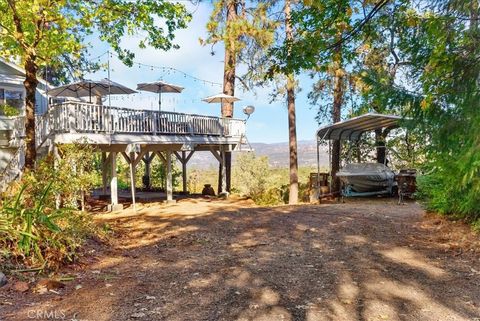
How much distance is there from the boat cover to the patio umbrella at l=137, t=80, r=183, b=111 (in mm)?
7308

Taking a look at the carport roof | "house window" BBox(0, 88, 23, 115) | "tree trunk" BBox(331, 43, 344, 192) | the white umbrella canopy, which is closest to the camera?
the carport roof

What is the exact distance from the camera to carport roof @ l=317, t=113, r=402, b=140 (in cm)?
1337

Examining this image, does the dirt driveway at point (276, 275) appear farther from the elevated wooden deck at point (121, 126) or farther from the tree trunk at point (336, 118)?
the tree trunk at point (336, 118)

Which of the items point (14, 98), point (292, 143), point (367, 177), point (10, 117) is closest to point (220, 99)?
point (292, 143)

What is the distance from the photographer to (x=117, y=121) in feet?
44.4

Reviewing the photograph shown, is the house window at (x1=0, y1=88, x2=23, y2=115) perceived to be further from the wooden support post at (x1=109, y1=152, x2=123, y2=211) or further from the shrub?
the shrub

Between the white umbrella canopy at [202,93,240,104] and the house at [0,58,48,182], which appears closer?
the house at [0,58,48,182]

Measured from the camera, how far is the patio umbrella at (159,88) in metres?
16.0

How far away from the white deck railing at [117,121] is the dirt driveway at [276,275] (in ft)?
16.5

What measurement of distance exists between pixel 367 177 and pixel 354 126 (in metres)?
1.91

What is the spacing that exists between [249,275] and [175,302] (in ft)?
4.02

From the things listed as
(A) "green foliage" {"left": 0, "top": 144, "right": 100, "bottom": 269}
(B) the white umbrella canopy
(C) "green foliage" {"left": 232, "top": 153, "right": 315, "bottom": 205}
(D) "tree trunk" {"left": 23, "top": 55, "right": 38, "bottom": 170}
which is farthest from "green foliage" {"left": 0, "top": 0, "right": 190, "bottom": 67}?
(C) "green foliage" {"left": 232, "top": 153, "right": 315, "bottom": 205}

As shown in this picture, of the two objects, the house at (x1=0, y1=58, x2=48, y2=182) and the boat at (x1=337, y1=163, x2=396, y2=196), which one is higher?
the house at (x1=0, y1=58, x2=48, y2=182)

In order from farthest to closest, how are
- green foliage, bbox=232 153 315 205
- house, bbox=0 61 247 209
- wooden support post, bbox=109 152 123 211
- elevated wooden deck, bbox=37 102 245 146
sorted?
green foliage, bbox=232 153 315 205 → wooden support post, bbox=109 152 123 211 → house, bbox=0 61 247 209 → elevated wooden deck, bbox=37 102 245 146
